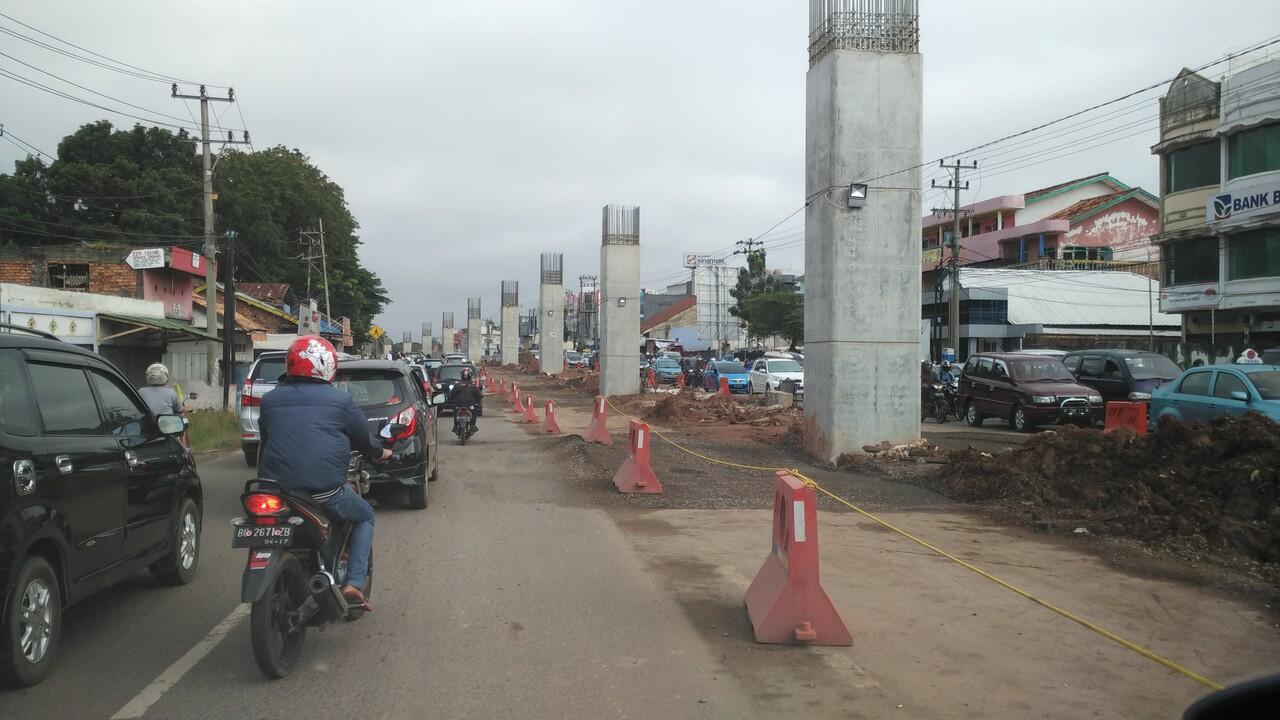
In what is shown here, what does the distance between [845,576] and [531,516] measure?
4190 mm

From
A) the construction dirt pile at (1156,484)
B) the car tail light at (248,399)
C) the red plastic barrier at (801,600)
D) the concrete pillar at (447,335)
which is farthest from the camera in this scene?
the concrete pillar at (447,335)

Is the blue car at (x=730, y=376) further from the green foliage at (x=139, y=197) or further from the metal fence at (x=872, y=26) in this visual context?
the green foliage at (x=139, y=197)

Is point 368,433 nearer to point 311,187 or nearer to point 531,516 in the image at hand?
point 531,516

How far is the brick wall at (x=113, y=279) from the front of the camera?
32.8 metres

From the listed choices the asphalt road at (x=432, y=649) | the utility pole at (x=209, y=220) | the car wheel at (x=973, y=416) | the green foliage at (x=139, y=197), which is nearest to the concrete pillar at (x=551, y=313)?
the green foliage at (x=139, y=197)

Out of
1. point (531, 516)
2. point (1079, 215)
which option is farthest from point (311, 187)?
point (531, 516)

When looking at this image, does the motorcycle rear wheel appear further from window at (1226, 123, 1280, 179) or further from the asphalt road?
window at (1226, 123, 1280, 179)

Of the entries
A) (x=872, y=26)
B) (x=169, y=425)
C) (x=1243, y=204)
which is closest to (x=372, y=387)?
(x=169, y=425)

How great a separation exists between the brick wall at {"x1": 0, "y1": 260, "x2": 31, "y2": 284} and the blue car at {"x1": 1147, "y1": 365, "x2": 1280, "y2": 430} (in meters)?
34.6

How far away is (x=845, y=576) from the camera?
7.71 metres

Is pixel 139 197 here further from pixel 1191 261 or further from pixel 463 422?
pixel 1191 261

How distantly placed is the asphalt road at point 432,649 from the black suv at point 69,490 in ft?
1.26

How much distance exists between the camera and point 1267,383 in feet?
43.9

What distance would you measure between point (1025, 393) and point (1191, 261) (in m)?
21.3
